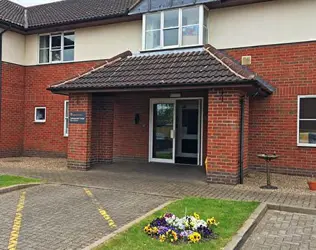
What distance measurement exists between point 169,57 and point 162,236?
7.68 m

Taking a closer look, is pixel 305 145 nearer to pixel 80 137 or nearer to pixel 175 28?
pixel 175 28

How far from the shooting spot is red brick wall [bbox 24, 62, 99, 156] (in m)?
15.2

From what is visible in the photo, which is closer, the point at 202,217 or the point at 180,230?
the point at 180,230

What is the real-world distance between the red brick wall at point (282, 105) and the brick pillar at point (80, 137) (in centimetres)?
556

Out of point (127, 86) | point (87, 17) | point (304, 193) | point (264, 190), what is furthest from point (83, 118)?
point (304, 193)

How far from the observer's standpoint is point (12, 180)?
9125 millimetres

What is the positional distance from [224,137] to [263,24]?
4.68 metres

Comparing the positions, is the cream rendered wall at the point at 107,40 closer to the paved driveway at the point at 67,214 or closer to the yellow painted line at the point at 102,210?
the paved driveway at the point at 67,214

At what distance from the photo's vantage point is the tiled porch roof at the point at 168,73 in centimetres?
900

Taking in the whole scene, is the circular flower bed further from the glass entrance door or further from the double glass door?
the glass entrance door

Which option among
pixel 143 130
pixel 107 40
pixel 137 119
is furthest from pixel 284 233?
pixel 107 40

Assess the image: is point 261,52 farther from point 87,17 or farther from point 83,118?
point 87,17

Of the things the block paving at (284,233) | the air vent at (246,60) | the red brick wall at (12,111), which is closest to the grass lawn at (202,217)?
the block paving at (284,233)

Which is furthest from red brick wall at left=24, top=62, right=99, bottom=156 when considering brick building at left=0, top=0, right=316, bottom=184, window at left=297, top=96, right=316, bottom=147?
window at left=297, top=96, right=316, bottom=147
